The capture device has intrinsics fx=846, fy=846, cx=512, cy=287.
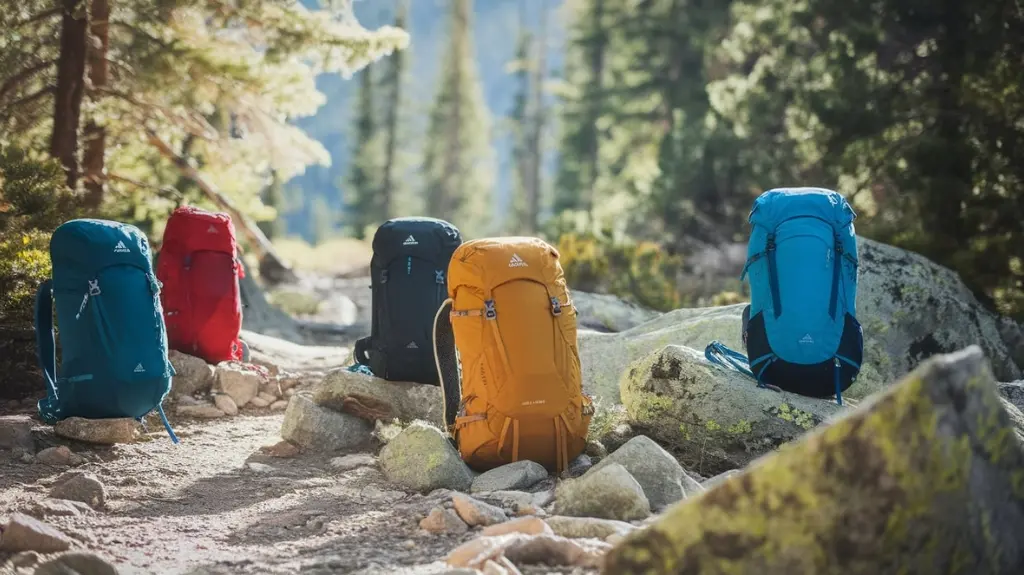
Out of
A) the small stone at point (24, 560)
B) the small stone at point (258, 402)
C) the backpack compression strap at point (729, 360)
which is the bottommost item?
the small stone at point (258, 402)

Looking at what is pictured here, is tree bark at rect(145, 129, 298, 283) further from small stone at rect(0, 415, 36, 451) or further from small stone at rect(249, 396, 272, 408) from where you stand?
small stone at rect(0, 415, 36, 451)

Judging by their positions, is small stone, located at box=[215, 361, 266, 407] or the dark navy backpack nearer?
the dark navy backpack

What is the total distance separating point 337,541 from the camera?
13.9 ft

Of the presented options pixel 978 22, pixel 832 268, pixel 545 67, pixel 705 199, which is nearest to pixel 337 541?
pixel 832 268

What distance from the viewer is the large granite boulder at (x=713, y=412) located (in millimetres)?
5227

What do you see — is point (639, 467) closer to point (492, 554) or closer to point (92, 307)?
point (492, 554)

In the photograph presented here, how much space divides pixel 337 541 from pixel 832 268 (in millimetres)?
3405

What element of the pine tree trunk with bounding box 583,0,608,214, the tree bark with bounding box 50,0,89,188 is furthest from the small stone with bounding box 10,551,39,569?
the pine tree trunk with bounding box 583,0,608,214

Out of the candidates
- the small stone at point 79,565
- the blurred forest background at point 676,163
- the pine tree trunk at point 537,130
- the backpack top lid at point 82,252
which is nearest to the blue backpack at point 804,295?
the blurred forest background at point 676,163

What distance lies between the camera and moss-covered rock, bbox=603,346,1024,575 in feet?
8.67

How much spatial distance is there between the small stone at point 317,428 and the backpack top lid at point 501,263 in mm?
1724

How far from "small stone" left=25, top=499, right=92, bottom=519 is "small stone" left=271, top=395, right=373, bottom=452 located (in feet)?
5.70

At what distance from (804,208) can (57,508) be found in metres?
4.67

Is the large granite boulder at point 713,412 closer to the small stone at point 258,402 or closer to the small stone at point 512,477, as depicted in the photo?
the small stone at point 512,477
